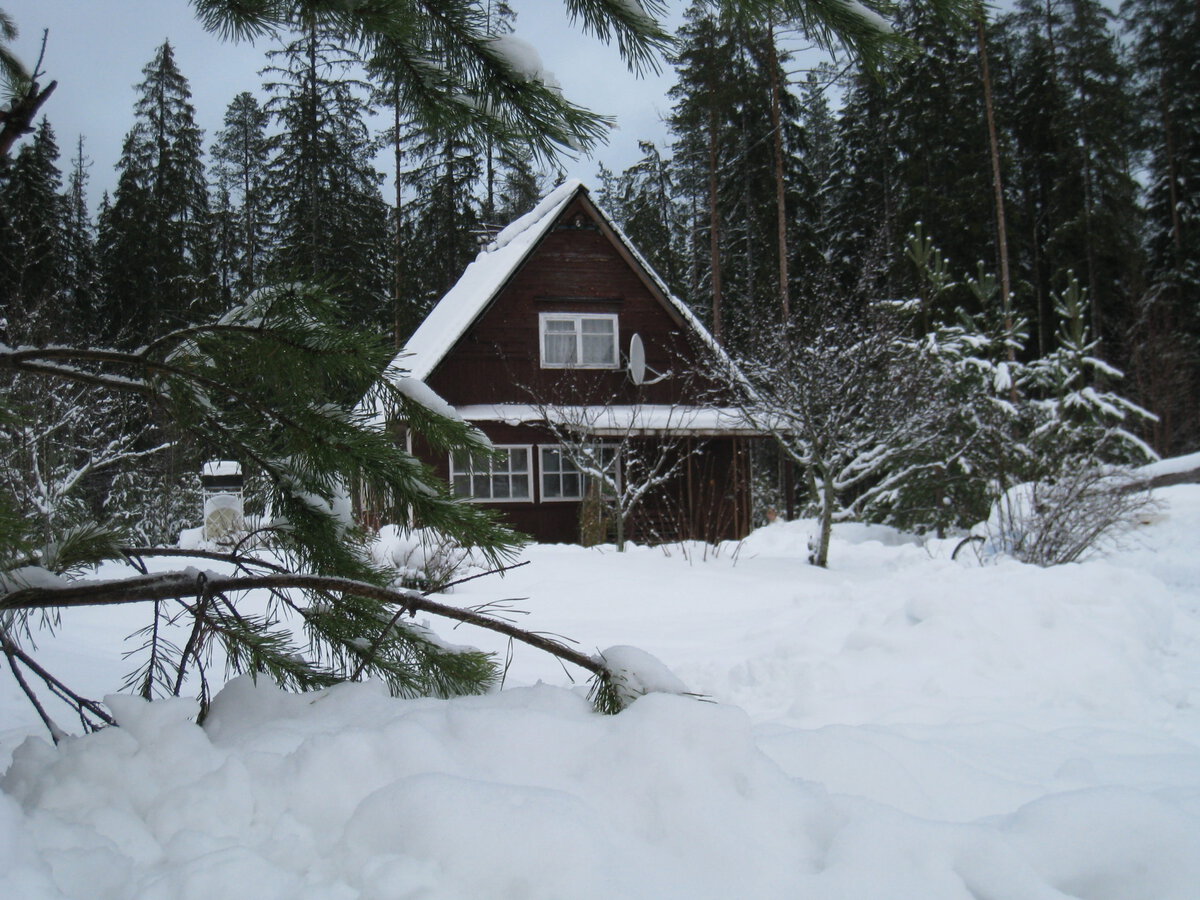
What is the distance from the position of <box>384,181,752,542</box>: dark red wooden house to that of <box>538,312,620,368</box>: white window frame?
0.07 ft

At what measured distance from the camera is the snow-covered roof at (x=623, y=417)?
1187cm

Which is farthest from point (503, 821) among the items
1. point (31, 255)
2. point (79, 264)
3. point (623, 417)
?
point (79, 264)

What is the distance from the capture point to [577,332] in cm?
1439

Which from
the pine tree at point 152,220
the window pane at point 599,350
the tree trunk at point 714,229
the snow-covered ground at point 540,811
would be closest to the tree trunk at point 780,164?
the tree trunk at point 714,229

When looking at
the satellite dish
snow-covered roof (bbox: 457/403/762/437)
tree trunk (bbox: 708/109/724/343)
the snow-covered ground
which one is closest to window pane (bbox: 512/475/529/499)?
snow-covered roof (bbox: 457/403/762/437)

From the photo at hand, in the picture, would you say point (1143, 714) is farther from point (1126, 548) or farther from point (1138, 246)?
point (1138, 246)

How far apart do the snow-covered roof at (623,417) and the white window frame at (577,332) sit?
3.05 ft

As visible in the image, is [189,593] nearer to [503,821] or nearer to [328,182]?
[503,821]

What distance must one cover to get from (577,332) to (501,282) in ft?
5.86

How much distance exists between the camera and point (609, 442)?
13.6 metres

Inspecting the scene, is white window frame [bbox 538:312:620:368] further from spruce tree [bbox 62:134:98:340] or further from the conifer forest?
spruce tree [bbox 62:134:98:340]

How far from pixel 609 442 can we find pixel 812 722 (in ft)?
33.8

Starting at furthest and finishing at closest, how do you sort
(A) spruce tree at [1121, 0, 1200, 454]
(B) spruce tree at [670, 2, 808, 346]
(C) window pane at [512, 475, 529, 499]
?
(A) spruce tree at [1121, 0, 1200, 454]
(B) spruce tree at [670, 2, 808, 346]
(C) window pane at [512, 475, 529, 499]

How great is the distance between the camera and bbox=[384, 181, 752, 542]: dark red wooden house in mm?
13570
